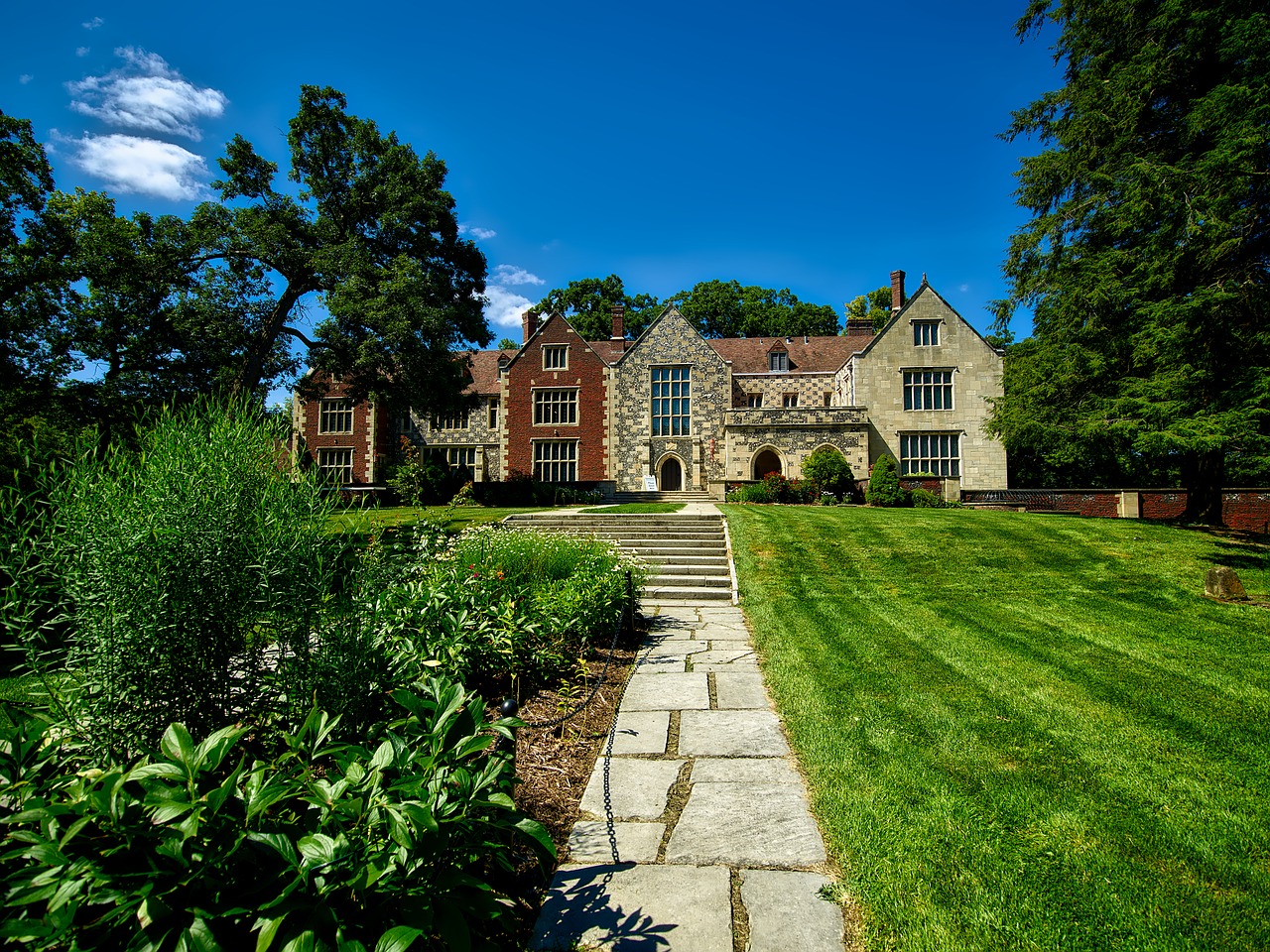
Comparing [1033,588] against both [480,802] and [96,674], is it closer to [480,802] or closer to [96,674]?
[480,802]

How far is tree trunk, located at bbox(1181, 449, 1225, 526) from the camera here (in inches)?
600

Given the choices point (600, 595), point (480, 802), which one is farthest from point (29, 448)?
point (600, 595)

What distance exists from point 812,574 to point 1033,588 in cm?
342

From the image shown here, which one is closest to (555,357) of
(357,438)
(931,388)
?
(357,438)

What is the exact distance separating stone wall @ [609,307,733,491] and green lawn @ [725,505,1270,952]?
21235 millimetres

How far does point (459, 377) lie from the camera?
19.4 metres

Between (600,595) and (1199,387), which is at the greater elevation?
(1199,387)

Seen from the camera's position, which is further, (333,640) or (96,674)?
(333,640)

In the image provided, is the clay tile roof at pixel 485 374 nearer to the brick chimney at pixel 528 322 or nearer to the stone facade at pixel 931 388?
the brick chimney at pixel 528 322

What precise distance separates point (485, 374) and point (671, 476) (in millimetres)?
13960

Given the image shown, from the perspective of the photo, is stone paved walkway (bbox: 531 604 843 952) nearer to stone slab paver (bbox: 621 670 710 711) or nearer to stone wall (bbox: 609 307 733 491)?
stone slab paver (bbox: 621 670 710 711)

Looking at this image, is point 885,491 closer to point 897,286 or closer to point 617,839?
point 897,286

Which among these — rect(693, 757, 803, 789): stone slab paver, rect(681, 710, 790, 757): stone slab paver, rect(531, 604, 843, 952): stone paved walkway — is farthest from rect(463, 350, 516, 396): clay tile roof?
rect(693, 757, 803, 789): stone slab paver

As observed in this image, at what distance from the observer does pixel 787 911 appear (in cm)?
250
